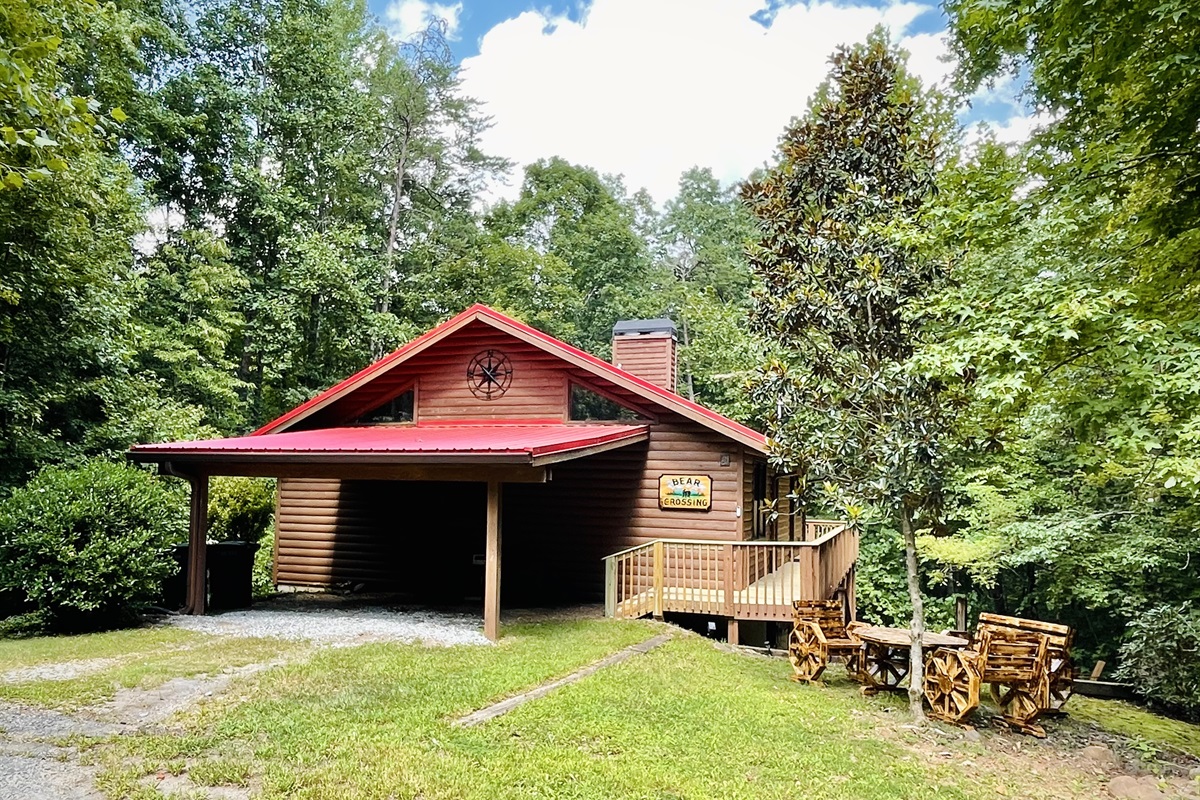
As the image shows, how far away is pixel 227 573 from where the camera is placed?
10.4m

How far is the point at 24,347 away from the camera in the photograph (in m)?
11.3

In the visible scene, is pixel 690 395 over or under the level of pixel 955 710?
over

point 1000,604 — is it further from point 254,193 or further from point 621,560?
point 254,193

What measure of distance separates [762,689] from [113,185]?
1423 cm

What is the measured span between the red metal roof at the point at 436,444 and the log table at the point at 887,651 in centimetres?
395

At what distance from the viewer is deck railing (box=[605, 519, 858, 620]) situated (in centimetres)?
961

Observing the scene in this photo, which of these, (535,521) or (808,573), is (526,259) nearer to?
(535,521)

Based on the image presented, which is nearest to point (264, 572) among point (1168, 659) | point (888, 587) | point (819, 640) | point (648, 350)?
point (648, 350)

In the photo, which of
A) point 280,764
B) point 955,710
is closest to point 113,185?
point 280,764

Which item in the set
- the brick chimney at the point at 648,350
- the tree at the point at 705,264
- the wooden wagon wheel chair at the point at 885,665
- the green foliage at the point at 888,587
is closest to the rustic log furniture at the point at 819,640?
the wooden wagon wheel chair at the point at 885,665

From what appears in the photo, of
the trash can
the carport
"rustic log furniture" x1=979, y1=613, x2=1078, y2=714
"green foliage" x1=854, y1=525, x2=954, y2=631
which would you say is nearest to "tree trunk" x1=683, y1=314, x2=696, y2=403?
"green foliage" x1=854, y1=525, x2=954, y2=631

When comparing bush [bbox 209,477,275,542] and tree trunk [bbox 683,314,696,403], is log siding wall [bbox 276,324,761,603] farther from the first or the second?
tree trunk [bbox 683,314,696,403]

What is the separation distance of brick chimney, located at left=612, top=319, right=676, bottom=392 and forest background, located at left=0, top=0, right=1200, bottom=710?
7.92 feet

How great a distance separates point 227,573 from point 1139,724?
40.6ft
